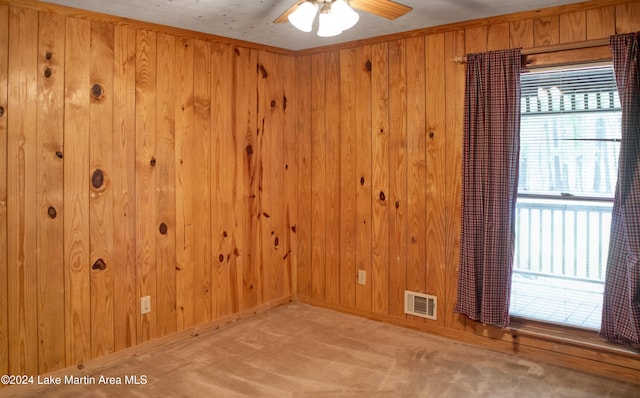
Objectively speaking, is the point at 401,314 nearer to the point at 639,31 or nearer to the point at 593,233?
the point at 593,233

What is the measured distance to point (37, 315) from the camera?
2764 millimetres

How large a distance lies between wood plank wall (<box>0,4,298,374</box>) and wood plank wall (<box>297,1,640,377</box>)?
320 mm

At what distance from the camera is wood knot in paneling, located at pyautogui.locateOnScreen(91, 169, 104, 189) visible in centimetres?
299

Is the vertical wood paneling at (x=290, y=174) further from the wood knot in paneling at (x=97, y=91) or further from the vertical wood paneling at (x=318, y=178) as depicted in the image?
the wood knot in paneling at (x=97, y=91)

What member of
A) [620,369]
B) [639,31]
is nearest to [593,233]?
[620,369]

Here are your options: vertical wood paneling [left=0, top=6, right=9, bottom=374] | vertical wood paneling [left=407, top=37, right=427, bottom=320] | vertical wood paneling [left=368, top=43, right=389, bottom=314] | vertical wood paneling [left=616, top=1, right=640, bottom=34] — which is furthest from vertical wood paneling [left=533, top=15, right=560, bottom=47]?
vertical wood paneling [left=0, top=6, right=9, bottom=374]

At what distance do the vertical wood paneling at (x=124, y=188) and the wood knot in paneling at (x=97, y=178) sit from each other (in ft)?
0.25

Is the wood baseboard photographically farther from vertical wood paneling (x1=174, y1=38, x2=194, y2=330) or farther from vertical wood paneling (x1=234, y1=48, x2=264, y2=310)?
vertical wood paneling (x1=174, y1=38, x2=194, y2=330)

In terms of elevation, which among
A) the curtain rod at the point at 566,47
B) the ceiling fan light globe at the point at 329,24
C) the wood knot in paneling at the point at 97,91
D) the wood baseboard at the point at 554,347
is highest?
the curtain rod at the point at 566,47

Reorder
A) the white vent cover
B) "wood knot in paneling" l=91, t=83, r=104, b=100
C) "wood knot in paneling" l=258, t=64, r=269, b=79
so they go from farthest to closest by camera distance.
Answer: "wood knot in paneling" l=258, t=64, r=269, b=79 < the white vent cover < "wood knot in paneling" l=91, t=83, r=104, b=100

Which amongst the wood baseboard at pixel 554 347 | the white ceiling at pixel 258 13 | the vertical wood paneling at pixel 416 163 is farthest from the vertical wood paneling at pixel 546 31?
the wood baseboard at pixel 554 347

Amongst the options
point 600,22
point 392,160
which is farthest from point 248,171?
point 600,22

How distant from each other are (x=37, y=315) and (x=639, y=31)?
12.4 ft

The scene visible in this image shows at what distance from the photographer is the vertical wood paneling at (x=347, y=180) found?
3.92 m
